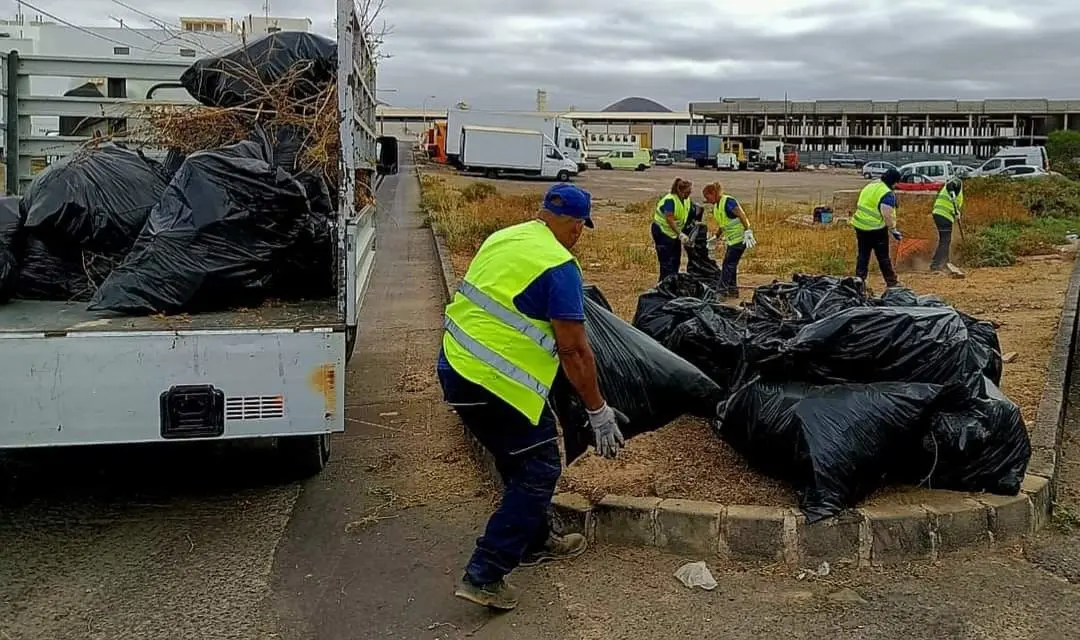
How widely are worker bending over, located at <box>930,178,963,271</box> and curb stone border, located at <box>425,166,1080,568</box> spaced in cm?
961

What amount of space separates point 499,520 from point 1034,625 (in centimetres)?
185

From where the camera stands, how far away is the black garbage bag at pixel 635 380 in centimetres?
389

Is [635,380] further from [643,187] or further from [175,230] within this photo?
[643,187]

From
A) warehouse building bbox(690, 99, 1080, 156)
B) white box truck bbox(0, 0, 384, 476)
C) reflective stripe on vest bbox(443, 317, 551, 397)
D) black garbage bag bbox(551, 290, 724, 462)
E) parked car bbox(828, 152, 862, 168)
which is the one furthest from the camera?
warehouse building bbox(690, 99, 1080, 156)

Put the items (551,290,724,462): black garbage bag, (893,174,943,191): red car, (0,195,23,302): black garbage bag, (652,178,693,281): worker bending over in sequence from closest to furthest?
(551,290,724,462): black garbage bag, (0,195,23,302): black garbage bag, (652,178,693,281): worker bending over, (893,174,943,191): red car

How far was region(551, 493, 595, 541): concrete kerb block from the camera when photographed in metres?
4.18

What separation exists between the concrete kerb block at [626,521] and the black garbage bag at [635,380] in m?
0.31

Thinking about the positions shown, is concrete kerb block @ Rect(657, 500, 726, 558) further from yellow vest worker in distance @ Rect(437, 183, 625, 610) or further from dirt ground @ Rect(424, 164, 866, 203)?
dirt ground @ Rect(424, 164, 866, 203)

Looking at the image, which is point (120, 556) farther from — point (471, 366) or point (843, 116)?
point (843, 116)

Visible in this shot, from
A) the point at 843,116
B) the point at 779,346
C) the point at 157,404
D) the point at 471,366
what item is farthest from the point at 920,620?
the point at 843,116

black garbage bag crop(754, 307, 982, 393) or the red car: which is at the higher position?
the red car

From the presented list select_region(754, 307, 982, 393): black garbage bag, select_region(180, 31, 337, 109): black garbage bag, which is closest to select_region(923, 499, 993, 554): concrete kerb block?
select_region(754, 307, 982, 393): black garbage bag

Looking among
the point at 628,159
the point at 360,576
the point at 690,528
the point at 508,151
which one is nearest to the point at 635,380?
the point at 690,528

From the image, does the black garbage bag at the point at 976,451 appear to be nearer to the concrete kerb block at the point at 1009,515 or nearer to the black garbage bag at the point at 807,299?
the concrete kerb block at the point at 1009,515
